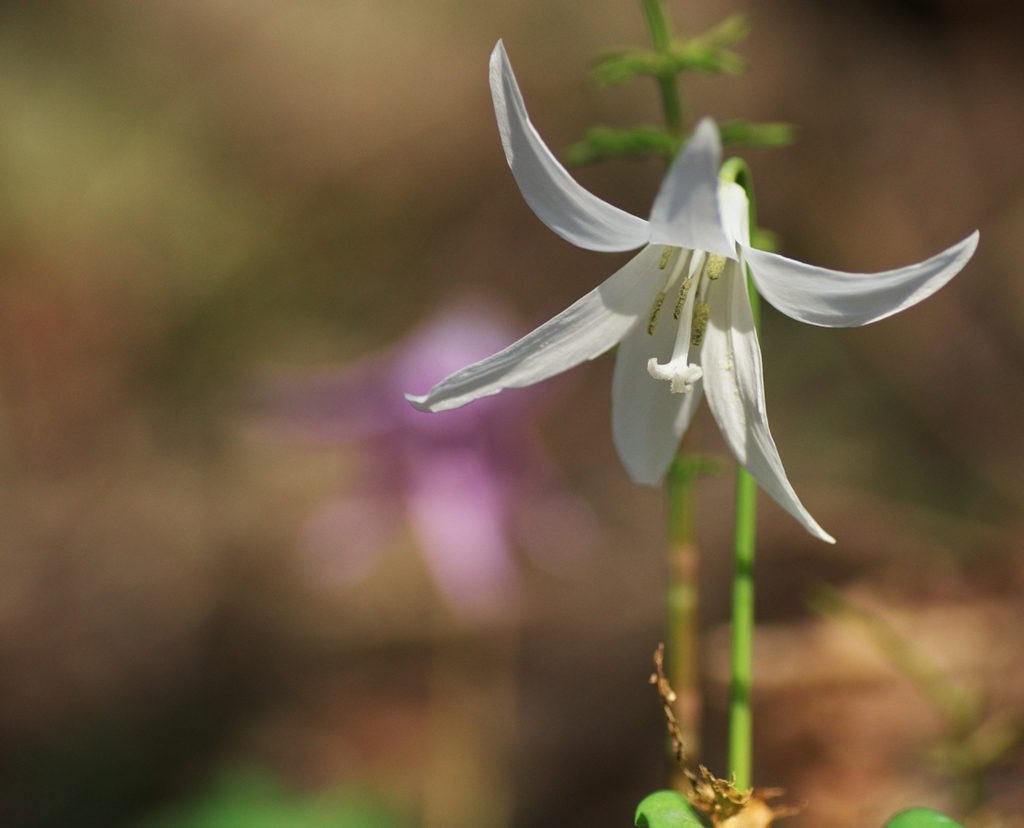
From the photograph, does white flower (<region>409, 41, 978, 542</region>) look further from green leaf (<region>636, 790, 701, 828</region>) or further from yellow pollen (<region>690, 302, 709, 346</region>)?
green leaf (<region>636, 790, 701, 828</region>)

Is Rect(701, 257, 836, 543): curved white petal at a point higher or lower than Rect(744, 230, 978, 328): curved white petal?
lower

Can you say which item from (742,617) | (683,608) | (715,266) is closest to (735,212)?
(715,266)

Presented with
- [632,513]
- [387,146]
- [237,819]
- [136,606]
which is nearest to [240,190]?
[387,146]

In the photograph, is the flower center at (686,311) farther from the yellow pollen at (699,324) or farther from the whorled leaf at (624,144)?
the whorled leaf at (624,144)

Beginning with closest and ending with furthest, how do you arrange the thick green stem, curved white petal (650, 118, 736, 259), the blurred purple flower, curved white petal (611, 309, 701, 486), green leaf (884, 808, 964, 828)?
curved white petal (650, 118, 736, 259) < green leaf (884, 808, 964, 828) < curved white petal (611, 309, 701, 486) < the thick green stem < the blurred purple flower

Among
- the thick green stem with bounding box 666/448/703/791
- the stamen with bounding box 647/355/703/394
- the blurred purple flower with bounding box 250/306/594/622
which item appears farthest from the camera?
the blurred purple flower with bounding box 250/306/594/622

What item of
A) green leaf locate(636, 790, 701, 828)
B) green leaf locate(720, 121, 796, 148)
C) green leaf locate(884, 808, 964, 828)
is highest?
green leaf locate(720, 121, 796, 148)

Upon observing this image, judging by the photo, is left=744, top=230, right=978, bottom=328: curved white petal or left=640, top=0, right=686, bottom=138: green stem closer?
left=744, top=230, right=978, bottom=328: curved white petal

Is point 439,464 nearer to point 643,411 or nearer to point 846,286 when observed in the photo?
point 643,411

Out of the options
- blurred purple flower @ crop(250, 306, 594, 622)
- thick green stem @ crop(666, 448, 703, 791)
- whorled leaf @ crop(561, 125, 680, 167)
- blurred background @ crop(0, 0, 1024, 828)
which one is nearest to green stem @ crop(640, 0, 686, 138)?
whorled leaf @ crop(561, 125, 680, 167)
